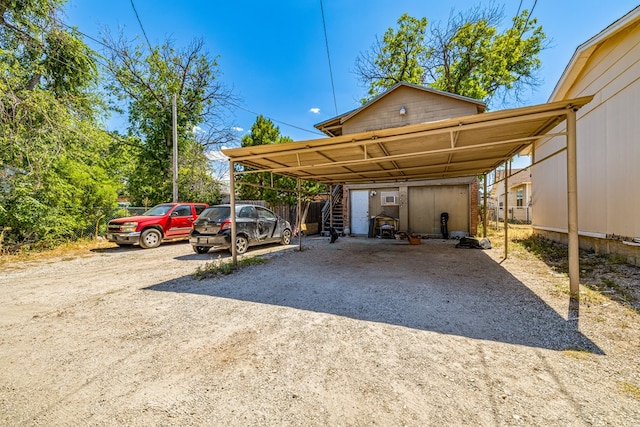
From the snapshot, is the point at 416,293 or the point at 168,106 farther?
the point at 168,106

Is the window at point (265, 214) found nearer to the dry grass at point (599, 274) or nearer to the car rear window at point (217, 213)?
the car rear window at point (217, 213)

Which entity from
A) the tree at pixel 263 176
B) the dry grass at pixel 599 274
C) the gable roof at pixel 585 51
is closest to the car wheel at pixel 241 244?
the dry grass at pixel 599 274

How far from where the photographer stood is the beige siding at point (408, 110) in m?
10.5

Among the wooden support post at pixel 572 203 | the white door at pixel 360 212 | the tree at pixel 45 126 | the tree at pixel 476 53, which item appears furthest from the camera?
the tree at pixel 476 53

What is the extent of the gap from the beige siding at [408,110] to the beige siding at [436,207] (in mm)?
3034

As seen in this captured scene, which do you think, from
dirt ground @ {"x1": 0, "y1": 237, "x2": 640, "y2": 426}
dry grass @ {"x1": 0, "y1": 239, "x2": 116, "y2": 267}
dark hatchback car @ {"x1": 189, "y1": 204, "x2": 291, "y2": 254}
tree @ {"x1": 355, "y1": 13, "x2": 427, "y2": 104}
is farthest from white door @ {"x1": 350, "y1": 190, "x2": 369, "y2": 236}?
tree @ {"x1": 355, "y1": 13, "x2": 427, "y2": 104}

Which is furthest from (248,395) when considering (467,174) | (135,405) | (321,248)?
(467,174)

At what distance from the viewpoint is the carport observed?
12.3ft

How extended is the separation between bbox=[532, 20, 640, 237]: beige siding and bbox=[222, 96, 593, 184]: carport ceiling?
1.59 meters

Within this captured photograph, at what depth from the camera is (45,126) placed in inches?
303

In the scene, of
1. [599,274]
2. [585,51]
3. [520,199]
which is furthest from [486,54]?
[599,274]

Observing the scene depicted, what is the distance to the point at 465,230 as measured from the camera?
36.7 ft

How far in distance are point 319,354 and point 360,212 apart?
1046 centimetres

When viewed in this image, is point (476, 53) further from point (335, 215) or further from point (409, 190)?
point (335, 215)
